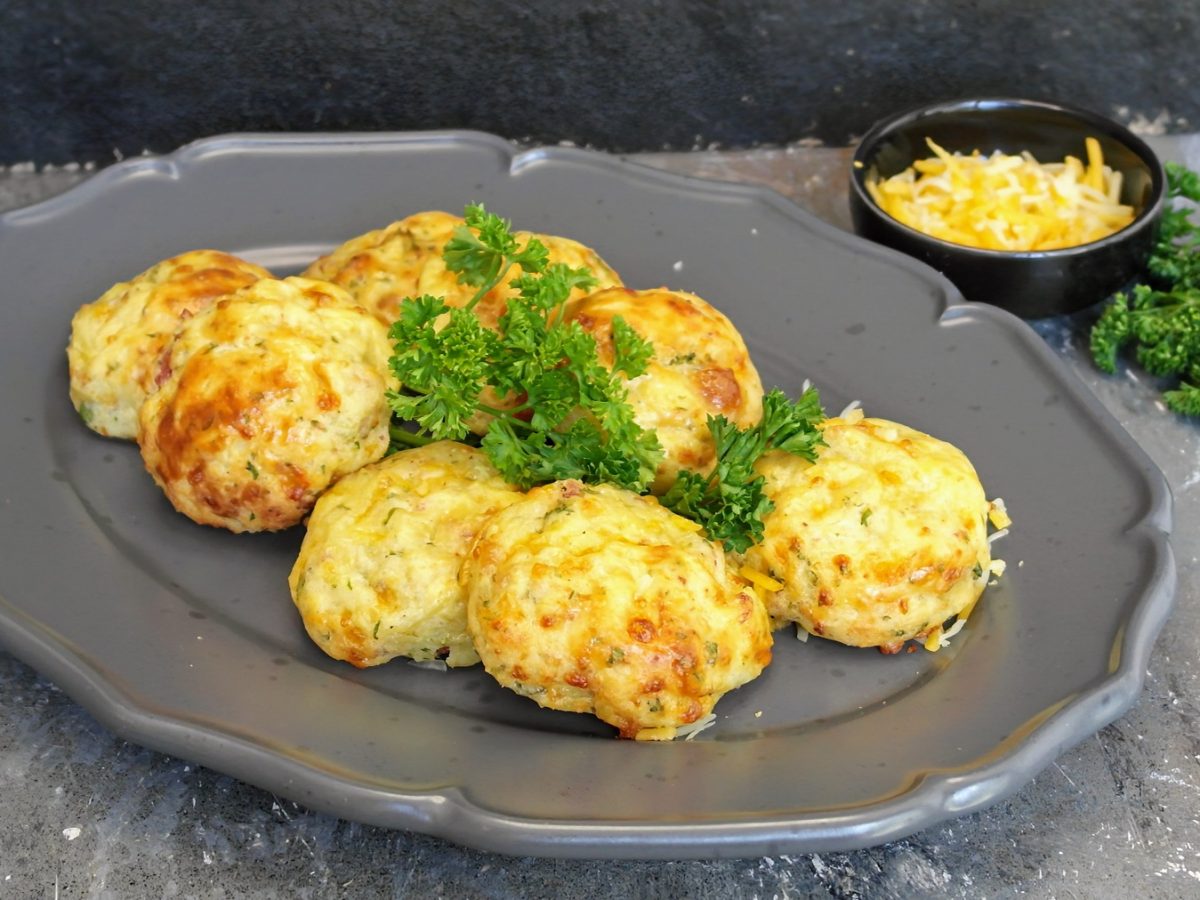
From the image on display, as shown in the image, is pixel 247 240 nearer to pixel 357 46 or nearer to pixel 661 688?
pixel 357 46

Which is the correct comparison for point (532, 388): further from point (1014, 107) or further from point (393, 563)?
point (1014, 107)

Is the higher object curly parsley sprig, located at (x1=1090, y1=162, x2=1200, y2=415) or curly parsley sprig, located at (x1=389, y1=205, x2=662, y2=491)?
curly parsley sprig, located at (x1=389, y1=205, x2=662, y2=491)

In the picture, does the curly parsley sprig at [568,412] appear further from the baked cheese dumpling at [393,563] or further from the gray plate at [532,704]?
the gray plate at [532,704]

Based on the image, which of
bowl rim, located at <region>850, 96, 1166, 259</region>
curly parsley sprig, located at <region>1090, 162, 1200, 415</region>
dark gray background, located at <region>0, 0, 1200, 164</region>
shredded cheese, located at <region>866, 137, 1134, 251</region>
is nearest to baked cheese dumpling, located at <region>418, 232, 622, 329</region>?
bowl rim, located at <region>850, 96, 1166, 259</region>

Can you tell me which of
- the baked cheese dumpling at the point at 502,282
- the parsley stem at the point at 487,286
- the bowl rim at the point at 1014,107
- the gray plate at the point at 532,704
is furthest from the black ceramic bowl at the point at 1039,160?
the parsley stem at the point at 487,286

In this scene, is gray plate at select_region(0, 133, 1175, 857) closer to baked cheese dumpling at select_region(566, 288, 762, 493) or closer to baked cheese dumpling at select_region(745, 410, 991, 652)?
baked cheese dumpling at select_region(745, 410, 991, 652)

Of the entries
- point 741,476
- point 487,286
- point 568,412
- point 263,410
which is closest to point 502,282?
point 487,286
